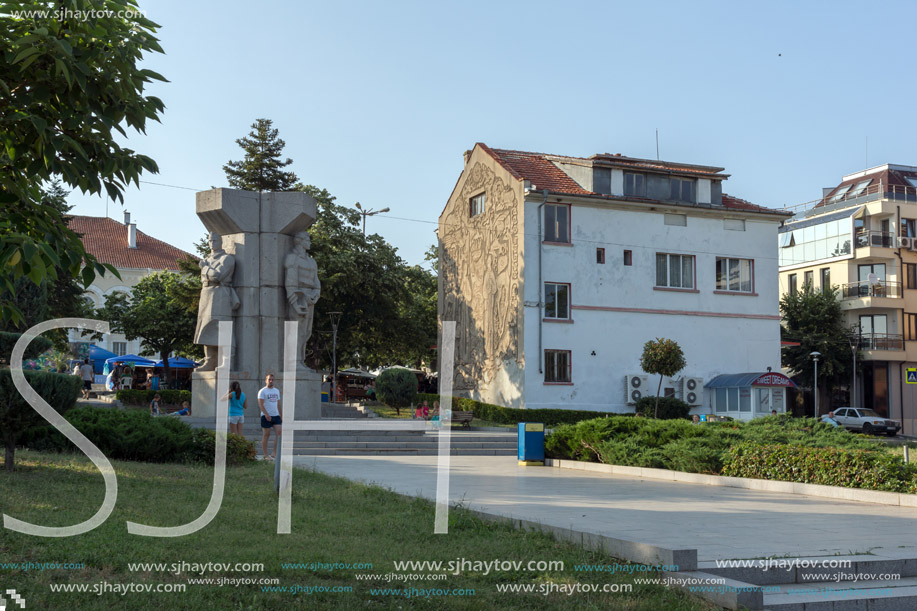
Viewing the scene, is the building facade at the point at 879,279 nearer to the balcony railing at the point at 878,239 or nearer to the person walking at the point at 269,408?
the balcony railing at the point at 878,239

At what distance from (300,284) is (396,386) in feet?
38.7

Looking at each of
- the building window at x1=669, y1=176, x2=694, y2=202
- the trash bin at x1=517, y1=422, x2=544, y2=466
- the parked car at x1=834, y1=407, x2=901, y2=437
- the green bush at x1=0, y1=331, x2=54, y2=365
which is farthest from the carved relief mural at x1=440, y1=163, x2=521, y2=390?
the green bush at x1=0, y1=331, x2=54, y2=365

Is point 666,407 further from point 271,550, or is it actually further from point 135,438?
point 271,550

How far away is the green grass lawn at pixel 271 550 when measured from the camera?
6160 millimetres

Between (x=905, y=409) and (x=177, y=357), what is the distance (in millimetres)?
40991

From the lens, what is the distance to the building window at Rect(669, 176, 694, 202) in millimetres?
41688

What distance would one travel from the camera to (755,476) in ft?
→ 50.9

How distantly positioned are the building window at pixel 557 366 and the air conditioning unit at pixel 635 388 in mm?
2712

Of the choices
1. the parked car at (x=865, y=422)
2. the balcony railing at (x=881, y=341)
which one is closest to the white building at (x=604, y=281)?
the parked car at (x=865, y=422)

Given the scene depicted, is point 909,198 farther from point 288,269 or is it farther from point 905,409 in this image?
point 288,269

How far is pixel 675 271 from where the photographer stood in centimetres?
4125

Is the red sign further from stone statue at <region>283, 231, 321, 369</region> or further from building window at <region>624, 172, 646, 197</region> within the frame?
stone statue at <region>283, 231, 321, 369</region>

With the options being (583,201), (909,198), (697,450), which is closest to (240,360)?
(697,450)

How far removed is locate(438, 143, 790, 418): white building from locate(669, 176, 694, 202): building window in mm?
46
